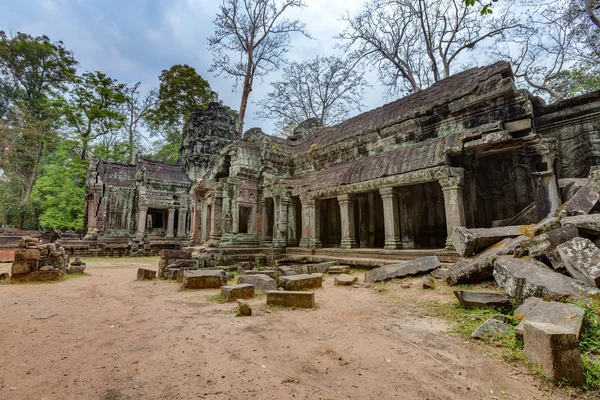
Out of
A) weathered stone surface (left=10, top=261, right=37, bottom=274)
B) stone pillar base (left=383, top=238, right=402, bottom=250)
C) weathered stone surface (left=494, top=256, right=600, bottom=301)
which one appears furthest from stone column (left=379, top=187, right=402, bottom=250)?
weathered stone surface (left=10, top=261, right=37, bottom=274)

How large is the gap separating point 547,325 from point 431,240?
8.12 m

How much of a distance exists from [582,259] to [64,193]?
29982 mm

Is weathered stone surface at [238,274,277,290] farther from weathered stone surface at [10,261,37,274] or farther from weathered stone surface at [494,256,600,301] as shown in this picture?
weathered stone surface at [10,261,37,274]

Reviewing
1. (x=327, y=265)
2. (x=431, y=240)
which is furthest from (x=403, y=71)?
(x=327, y=265)

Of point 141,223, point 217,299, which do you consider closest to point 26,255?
point 217,299

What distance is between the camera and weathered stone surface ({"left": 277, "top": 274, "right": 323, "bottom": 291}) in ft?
17.8

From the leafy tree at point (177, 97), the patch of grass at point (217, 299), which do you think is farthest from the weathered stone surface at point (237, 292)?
the leafy tree at point (177, 97)

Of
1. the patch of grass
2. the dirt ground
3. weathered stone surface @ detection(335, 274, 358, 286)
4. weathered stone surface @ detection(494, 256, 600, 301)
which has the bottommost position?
the patch of grass

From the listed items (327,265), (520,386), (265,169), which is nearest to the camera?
(520,386)

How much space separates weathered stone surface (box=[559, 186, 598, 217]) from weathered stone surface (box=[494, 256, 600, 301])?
4.64 feet

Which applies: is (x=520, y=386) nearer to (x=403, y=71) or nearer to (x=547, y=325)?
(x=547, y=325)

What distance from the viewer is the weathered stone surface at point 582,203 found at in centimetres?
448

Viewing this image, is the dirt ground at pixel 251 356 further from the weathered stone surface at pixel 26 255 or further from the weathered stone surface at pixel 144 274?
the weathered stone surface at pixel 26 255

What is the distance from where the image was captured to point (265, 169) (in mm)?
11594
